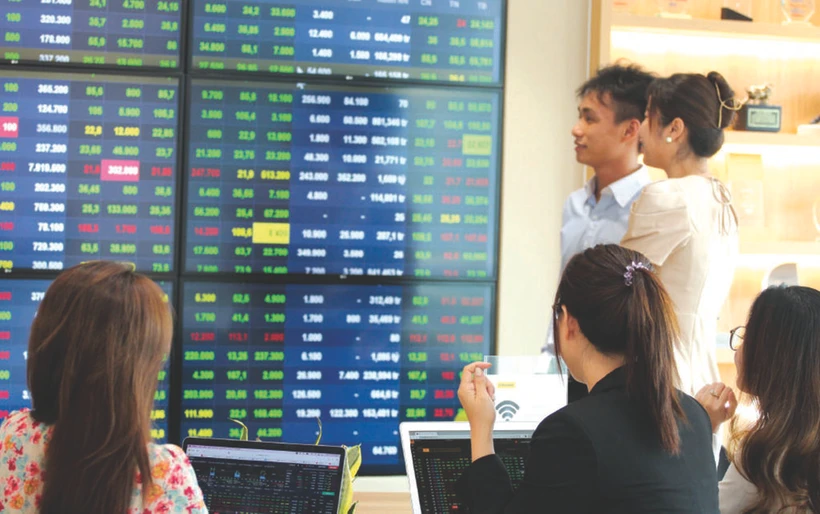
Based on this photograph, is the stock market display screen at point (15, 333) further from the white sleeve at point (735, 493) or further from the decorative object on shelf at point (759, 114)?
the decorative object on shelf at point (759, 114)

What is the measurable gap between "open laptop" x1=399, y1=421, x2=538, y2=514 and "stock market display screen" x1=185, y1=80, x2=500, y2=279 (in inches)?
54.8

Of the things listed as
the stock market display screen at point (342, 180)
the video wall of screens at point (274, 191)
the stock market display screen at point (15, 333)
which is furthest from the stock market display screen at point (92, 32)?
the stock market display screen at point (15, 333)

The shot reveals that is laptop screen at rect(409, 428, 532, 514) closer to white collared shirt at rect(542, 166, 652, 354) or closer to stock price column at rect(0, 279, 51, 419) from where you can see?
white collared shirt at rect(542, 166, 652, 354)

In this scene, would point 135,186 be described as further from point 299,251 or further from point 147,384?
point 147,384

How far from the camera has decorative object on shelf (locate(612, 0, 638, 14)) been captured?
11.3 feet

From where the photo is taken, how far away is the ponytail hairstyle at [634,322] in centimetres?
151

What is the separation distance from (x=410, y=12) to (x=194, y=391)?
1599mm

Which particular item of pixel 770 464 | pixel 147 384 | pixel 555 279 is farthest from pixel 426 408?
pixel 147 384

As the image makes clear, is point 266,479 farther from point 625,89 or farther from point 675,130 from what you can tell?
point 625,89

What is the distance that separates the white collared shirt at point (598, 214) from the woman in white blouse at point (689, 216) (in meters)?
0.42

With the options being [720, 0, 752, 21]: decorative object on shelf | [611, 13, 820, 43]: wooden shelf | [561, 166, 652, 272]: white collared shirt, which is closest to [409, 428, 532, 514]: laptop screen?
[561, 166, 652, 272]: white collared shirt

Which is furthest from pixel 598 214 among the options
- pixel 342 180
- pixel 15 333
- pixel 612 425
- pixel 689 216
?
pixel 15 333

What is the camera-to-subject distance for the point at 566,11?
11.0 ft

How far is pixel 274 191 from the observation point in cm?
319
